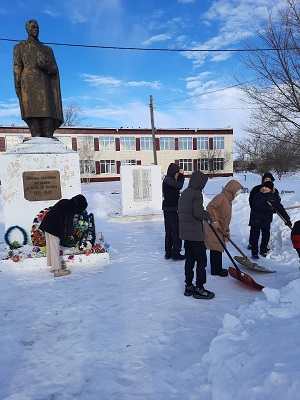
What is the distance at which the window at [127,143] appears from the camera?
1496 inches

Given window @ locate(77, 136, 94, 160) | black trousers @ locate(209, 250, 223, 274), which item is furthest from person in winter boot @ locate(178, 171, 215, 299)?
window @ locate(77, 136, 94, 160)

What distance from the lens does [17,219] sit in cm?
559

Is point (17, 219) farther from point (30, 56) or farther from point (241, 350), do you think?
point (241, 350)

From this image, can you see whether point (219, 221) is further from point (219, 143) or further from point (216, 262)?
point (219, 143)

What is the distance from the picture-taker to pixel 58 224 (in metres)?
4.47

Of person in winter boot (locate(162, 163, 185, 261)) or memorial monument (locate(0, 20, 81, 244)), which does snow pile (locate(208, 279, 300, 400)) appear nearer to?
person in winter boot (locate(162, 163, 185, 261))

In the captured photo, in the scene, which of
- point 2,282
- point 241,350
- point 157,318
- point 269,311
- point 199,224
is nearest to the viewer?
point 241,350

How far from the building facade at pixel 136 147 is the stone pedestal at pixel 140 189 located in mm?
22305

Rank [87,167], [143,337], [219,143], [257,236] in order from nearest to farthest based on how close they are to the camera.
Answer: [143,337], [257,236], [87,167], [219,143]

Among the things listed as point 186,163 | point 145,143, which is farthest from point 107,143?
point 186,163

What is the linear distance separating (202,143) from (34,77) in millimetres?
37023

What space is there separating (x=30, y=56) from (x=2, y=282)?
4.30 metres

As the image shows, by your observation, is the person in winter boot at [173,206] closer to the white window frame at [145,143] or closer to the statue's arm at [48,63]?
the statue's arm at [48,63]

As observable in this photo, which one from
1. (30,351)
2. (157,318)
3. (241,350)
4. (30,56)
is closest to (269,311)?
(241,350)
